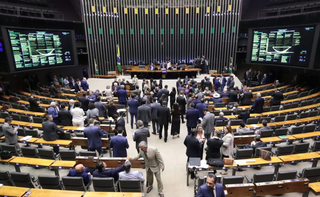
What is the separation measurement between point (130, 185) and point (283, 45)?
1212cm

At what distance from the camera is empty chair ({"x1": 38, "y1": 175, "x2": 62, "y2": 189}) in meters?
4.16

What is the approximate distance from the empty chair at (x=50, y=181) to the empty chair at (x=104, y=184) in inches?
30.6

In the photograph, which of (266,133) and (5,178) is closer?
(5,178)

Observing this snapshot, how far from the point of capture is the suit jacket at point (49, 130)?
228 inches

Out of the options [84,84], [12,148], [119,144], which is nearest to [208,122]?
[119,144]

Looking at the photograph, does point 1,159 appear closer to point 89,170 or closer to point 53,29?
point 89,170

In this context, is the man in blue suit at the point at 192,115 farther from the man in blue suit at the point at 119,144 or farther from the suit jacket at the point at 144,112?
the man in blue suit at the point at 119,144

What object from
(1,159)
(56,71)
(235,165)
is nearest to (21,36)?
(56,71)

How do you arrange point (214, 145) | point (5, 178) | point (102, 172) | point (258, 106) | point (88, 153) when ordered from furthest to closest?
point (258, 106), point (88, 153), point (214, 145), point (5, 178), point (102, 172)

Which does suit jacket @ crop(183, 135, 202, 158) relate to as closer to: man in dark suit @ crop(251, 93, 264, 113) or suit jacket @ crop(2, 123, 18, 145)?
man in dark suit @ crop(251, 93, 264, 113)

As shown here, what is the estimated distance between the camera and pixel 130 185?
3.99 metres

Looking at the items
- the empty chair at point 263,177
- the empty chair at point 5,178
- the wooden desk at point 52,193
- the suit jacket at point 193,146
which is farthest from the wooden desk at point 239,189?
the empty chair at point 5,178

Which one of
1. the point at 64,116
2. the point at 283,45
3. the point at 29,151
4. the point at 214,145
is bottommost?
the point at 29,151

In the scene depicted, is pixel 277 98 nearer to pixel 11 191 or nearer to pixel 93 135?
pixel 93 135
